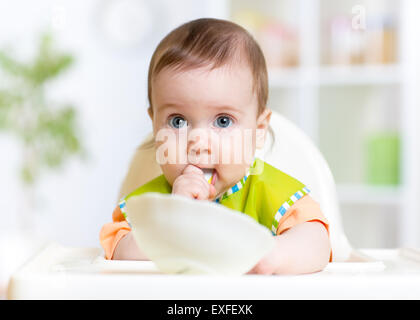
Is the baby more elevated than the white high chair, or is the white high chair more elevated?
the baby

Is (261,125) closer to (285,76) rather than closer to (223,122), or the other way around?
(223,122)

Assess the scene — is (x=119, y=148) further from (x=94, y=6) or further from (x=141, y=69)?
(x=94, y=6)

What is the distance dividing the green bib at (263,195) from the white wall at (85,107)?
2370 mm

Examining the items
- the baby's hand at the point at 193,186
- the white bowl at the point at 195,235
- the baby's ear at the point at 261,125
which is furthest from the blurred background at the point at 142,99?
the white bowl at the point at 195,235

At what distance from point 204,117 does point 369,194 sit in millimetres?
1825

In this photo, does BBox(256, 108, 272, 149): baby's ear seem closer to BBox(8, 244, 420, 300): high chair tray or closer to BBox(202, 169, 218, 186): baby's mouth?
BBox(202, 169, 218, 186): baby's mouth

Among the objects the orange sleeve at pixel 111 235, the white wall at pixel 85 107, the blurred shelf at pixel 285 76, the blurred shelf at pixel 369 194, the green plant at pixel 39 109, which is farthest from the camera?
the white wall at pixel 85 107

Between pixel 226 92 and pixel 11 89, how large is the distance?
2.39 metres

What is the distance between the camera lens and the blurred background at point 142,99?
2.38 m

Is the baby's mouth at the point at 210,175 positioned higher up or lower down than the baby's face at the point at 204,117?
lower down

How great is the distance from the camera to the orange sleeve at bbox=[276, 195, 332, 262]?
73 cm

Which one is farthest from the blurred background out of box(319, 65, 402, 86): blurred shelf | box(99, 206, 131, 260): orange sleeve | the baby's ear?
box(99, 206, 131, 260): orange sleeve

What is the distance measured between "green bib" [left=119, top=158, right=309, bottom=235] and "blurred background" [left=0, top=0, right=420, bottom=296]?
1.36 m

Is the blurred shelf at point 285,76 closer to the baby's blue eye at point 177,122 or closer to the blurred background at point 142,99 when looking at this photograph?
the blurred background at point 142,99
